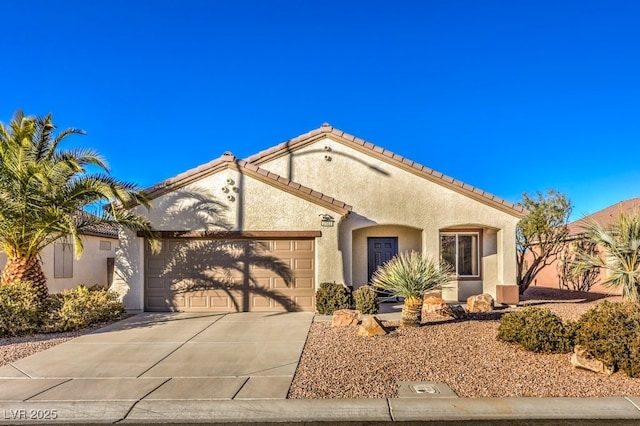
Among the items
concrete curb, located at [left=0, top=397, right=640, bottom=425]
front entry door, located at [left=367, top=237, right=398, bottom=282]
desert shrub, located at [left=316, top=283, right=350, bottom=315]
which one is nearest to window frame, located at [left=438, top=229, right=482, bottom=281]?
front entry door, located at [left=367, top=237, right=398, bottom=282]

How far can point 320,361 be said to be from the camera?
7.44 metres

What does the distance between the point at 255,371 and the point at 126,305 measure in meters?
7.23

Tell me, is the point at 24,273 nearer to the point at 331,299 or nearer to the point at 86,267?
the point at 86,267

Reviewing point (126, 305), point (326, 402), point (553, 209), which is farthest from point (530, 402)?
point (553, 209)

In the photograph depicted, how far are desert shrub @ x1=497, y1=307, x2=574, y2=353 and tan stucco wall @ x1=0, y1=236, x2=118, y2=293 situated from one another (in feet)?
44.8

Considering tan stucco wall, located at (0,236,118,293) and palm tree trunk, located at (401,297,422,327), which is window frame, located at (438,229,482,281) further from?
tan stucco wall, located at (0,236,118,293)

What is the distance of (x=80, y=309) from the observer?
34.1 feet

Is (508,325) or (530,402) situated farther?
(508,325)

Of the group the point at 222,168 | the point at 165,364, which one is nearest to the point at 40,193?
the point at 222,168

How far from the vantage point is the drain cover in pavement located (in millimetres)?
5734

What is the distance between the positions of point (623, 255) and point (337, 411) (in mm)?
7817

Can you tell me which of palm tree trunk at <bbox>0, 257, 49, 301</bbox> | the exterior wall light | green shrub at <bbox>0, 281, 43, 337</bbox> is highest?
the exterior wall light

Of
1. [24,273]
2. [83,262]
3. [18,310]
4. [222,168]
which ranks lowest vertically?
[18,310]

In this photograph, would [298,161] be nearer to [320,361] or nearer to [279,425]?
[320,361]
